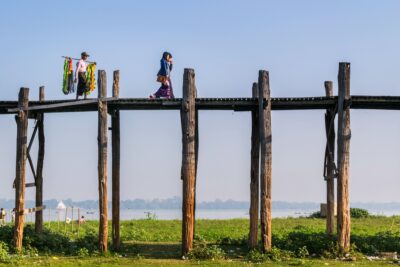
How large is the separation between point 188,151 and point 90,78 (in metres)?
4.00

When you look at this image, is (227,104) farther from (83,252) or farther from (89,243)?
(89,243)

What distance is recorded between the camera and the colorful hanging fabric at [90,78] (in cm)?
2431

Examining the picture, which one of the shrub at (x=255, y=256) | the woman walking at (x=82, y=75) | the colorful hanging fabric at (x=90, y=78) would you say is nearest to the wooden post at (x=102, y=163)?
the colorful hanging fabric at (x=90, y=78)

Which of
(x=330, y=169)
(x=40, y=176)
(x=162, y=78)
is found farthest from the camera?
(x=40, y=176)

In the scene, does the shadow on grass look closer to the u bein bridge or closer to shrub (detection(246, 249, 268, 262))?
the u bein bridge

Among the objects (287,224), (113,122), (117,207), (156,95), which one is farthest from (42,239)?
(287,224)

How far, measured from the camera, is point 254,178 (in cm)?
2423

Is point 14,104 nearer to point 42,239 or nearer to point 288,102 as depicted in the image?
point 42,239

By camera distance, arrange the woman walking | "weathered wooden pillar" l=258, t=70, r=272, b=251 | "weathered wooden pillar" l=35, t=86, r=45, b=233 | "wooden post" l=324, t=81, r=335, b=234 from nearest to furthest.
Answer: "weathered wooden pillar" l=258, t=70, r=272, b=251 → the woman walking → "wooden post" l=324, t=81, r=335, b=234 → "weathered wooden pillar" l=35, t=86, r=45, b=233

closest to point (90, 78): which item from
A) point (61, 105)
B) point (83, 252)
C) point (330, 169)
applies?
Result: point (61, 105)

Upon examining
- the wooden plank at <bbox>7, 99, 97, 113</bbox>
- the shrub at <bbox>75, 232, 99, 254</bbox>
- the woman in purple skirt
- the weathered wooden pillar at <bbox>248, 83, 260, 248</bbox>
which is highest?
the woman in purple skirt

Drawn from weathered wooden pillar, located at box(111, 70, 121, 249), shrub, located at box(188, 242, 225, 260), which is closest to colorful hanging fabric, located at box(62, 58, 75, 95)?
weathered wooden pillar, located at box(111, 70, 121, 249)

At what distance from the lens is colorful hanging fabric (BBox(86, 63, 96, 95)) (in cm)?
2431

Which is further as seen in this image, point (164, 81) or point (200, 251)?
point (164, 81)
